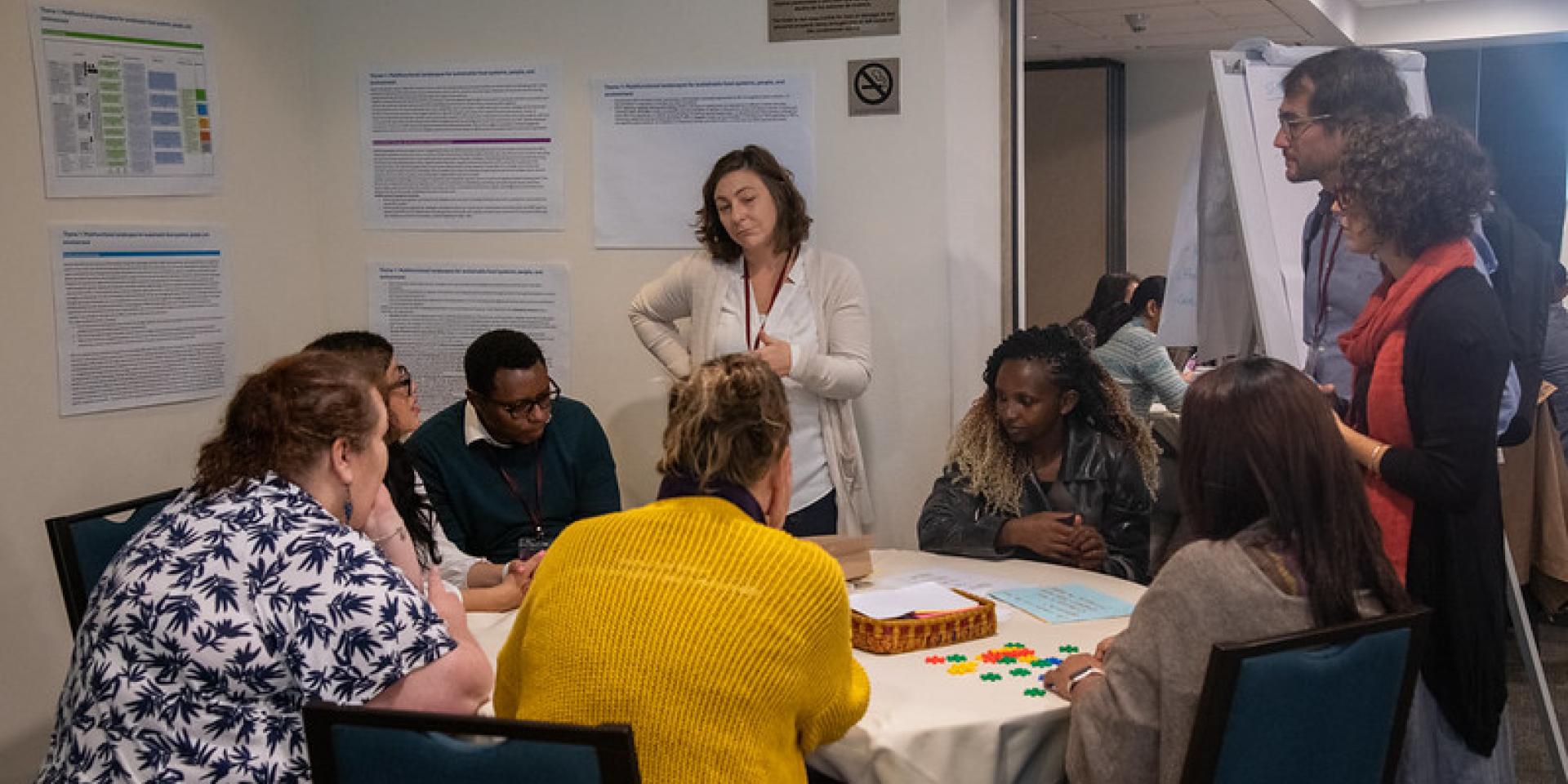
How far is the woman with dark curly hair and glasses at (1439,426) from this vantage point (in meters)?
2.17

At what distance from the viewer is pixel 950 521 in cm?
312

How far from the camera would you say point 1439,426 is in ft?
7.12

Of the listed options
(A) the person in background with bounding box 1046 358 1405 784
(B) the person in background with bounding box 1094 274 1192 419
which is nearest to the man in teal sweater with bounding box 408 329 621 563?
(A) the person in background with bounding box 1046 358 1405 784

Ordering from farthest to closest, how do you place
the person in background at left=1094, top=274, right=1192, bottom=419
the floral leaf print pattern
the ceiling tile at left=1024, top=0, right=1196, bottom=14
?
the ceiling tile at left=1024, top=0, right=1196, bottom=14, the person in background at left=1094, top=274, right=1192, bottom=419, the floral leaf print pattern

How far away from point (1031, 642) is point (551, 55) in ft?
8.17

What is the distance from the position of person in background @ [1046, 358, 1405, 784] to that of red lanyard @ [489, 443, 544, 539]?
158cm

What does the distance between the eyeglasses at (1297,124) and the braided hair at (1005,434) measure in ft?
2.49

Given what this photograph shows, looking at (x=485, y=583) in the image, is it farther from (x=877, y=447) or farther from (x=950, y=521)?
(x=877, y=447)

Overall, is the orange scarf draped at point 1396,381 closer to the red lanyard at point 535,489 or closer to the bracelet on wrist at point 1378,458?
the bracelet on wrist at point 1378,458

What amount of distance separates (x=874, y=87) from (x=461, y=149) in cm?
126

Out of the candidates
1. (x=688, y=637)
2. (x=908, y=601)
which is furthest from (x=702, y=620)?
(x=908, y=601)

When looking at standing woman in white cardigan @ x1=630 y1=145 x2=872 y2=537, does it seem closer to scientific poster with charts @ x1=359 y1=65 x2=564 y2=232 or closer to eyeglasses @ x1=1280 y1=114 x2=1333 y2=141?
scientific poster with charts @ x1=359 y1=65 x2=564 y2=232

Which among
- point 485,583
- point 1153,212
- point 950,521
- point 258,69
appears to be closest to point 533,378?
point 485,583

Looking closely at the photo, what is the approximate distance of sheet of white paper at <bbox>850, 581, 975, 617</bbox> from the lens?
94.6 inches
